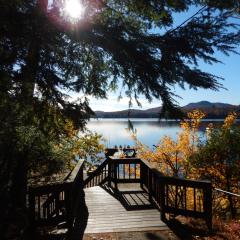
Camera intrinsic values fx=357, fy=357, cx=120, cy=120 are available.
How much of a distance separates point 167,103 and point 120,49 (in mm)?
1177

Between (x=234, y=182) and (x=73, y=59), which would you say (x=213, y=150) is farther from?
(x=73, y=59)

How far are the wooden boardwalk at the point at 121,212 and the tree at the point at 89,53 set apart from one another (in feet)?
9.41

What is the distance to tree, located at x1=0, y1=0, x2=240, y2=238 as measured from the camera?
554cm

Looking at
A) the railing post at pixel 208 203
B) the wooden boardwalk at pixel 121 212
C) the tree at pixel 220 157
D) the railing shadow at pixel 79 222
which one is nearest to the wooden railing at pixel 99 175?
the wooden boardwalk at pixel 121 212

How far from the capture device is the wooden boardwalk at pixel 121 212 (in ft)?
28.9

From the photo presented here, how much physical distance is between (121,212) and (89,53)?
16.4 ft

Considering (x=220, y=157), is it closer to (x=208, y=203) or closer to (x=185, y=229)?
(x=208, y=203)

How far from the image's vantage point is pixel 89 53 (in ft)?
23.7

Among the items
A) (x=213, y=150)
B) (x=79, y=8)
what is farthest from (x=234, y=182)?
(x=79, y=8)

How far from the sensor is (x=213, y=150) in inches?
850

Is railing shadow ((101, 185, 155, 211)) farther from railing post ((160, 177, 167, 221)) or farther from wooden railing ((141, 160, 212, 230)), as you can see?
railing post ((160, 177, 167, 221))

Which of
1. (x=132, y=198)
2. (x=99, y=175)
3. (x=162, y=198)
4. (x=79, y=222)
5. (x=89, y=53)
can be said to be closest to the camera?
(x=89, y=53)

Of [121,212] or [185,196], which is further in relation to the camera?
[121,212]

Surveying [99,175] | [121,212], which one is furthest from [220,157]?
[121,212]
